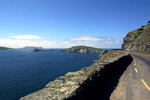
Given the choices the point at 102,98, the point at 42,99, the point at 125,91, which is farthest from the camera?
the point at 125,91

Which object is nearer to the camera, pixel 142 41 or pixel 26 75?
pixel 26 75

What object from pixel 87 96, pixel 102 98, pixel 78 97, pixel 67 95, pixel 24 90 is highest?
pixel 67 95

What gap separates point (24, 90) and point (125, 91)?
2499 centimetres

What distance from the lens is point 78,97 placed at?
13.7 ft

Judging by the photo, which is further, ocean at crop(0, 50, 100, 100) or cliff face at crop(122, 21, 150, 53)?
cliff face at crop(122, 21, 150, 53)

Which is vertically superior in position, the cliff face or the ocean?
the cliff face

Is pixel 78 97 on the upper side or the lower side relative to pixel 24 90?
upper

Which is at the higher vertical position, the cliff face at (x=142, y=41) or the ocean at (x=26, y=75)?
the cliff face at (x=142, y=41)

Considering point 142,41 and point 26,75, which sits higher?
point 142,41

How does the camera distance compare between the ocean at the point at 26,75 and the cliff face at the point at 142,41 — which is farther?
the cliff face at the point at 142,41

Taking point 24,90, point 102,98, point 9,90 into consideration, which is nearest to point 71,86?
point 102,98

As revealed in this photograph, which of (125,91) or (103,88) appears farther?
(103,88)

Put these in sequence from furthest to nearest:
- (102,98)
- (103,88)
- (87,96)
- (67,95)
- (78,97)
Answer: (103,88) → (102,98) → (87,96) → (78,97) → (67,95)

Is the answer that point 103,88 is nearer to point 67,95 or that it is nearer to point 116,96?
point 116,96
